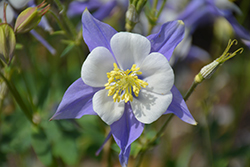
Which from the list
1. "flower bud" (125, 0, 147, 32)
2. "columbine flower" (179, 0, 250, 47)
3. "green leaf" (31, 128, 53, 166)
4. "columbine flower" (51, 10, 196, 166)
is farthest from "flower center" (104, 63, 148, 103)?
"columbine flower" (179, 0, 250, 47)

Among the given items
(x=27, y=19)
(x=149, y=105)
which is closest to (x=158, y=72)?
(x=149, y=105)

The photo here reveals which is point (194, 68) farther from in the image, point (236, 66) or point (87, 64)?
point (87, 64)

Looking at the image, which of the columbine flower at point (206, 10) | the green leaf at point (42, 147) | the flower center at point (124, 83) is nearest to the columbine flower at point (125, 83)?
the flower center at point (124, 83)

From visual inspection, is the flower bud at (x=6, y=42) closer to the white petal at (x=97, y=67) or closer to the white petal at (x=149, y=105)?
the white petal at (x=97, y=67)

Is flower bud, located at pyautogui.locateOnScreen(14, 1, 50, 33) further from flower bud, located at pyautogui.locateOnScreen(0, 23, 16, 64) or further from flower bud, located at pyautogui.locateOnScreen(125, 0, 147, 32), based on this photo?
flower bud, located at pyautogui.locateOnScreen(125, 0, 147, 32)

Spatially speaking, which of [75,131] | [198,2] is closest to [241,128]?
[198,2]
